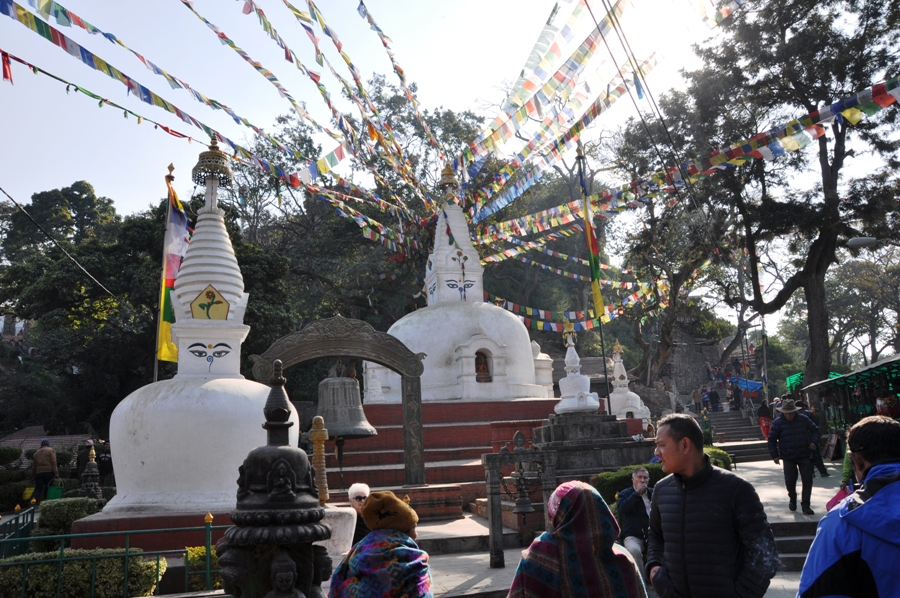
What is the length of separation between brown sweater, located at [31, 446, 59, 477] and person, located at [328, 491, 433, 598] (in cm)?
1615

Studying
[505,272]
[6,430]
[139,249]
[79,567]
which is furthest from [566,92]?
[505,272]

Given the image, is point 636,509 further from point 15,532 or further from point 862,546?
point 15,532

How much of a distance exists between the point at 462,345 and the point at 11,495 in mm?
12692

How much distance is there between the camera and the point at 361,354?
44.5 feet

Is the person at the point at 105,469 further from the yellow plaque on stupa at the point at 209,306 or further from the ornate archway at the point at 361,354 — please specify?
the yellow plaque on stupa at the point at 209,306

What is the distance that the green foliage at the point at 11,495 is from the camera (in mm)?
18828

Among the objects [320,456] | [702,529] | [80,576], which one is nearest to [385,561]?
[702,529]

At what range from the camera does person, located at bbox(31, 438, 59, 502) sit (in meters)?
17.2

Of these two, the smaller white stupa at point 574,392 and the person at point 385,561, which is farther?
the smaller white stupa at point 574,392

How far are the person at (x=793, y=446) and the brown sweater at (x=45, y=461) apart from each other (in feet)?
51.4

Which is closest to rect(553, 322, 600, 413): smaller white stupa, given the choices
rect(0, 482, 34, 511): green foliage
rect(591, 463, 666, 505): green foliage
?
rect(591, 463, 666, 505): green foliage

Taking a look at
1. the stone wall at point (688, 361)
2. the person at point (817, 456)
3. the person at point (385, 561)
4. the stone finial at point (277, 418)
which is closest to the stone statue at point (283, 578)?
the person at point (385, 561)

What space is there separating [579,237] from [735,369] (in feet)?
53.6

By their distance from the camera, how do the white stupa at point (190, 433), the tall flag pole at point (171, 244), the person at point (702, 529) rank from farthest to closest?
1. the tall flag pole at point (171, 244)
2. the white stupa at point (190, 433)
3. the person at point (702, 529)
